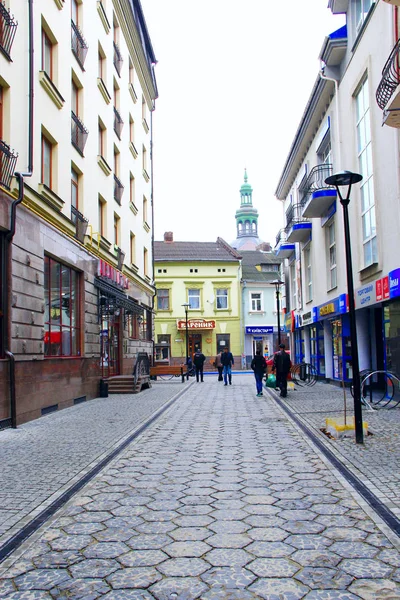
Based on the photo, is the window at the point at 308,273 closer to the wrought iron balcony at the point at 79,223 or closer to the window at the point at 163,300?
the wrought iron balcony at the point at 79,223

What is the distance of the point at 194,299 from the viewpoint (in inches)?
1865

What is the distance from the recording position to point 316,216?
21531 millimetres

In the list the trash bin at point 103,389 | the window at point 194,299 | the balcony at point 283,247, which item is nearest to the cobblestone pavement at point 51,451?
the trash bin at point 103,389

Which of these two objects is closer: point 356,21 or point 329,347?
point 356,21

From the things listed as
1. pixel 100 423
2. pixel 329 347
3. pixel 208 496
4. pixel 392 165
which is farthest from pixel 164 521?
pixel 329 347

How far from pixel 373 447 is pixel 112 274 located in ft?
45.0

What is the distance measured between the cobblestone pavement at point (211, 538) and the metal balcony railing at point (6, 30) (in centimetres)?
837

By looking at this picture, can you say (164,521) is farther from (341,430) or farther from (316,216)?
(316,216)

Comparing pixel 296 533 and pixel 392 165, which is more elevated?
pixel 392 165

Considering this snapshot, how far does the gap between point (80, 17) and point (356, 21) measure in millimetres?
8198

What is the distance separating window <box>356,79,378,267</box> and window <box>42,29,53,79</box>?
8.42m

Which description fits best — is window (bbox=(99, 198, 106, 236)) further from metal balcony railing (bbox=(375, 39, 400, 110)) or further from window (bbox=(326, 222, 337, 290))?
metal balcony railing (bbox=(375, 39, 400, 110))

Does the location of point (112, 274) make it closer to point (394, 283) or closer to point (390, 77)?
point (394, 283)

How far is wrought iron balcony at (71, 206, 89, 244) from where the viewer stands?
1603 cm
